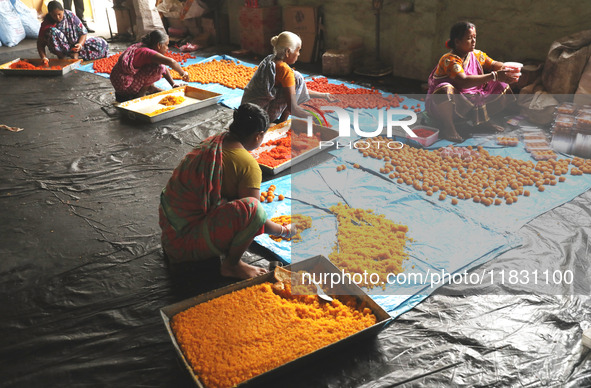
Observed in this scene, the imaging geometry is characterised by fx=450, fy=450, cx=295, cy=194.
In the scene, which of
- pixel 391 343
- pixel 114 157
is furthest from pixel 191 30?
pixel 391 343

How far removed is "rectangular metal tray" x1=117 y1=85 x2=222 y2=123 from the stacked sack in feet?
19.0

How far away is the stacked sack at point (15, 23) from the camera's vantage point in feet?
29.8

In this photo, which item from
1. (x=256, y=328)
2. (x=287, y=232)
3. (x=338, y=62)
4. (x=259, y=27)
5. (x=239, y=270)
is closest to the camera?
(x=256, y=328)

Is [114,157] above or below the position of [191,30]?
below

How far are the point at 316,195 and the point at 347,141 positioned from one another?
3.54 ft

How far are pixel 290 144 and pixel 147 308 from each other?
2.20 metres

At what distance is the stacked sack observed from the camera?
29.8 ft

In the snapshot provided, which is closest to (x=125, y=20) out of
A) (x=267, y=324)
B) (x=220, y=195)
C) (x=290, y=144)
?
(x=290, y=144)

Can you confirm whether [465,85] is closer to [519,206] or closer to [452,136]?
[452,136]

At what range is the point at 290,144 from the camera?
4.26 metres

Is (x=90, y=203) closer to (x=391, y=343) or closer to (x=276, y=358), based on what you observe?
(x=276, y=358)

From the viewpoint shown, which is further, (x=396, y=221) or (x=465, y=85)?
(x=465, y=85)

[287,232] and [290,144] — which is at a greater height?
[290,144]

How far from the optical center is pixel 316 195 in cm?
356
